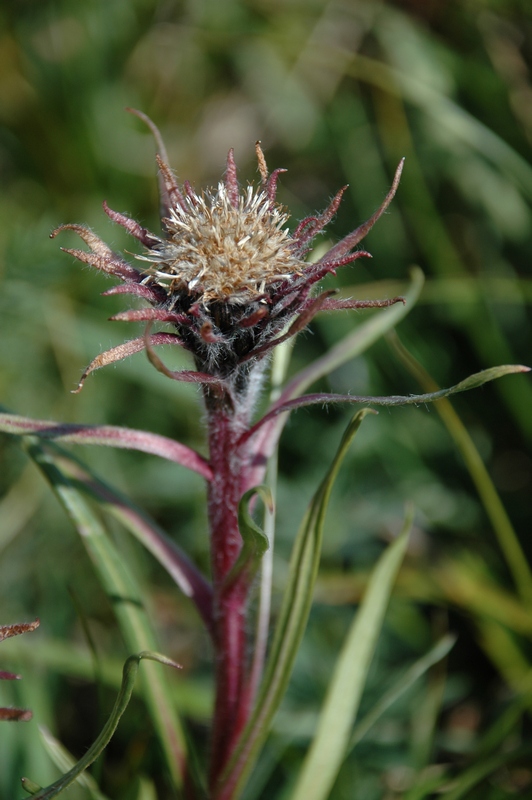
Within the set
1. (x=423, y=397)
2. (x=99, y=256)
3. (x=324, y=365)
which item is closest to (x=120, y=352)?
(x=99, y=256)

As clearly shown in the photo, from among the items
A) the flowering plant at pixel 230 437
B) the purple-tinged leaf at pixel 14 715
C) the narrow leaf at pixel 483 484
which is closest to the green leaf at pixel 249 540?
the flowering plant at pixel 230 437

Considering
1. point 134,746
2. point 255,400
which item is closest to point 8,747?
point 134,746

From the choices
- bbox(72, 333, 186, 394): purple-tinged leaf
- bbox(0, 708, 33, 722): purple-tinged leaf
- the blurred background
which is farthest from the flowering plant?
the blurred background

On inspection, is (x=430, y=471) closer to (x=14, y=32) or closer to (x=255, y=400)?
(x=255, y=400)

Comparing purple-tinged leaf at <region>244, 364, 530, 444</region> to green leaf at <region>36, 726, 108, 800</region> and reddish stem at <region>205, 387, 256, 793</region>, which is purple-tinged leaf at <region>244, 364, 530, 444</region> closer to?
reddish stem at <region>205, 387, 256, 793</region>

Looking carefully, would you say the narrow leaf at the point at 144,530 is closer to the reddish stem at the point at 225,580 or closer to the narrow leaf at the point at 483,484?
the reddish stem at the point at 225,580

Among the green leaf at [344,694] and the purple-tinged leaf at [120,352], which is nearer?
the purple-tinged leaf at [120,352]
